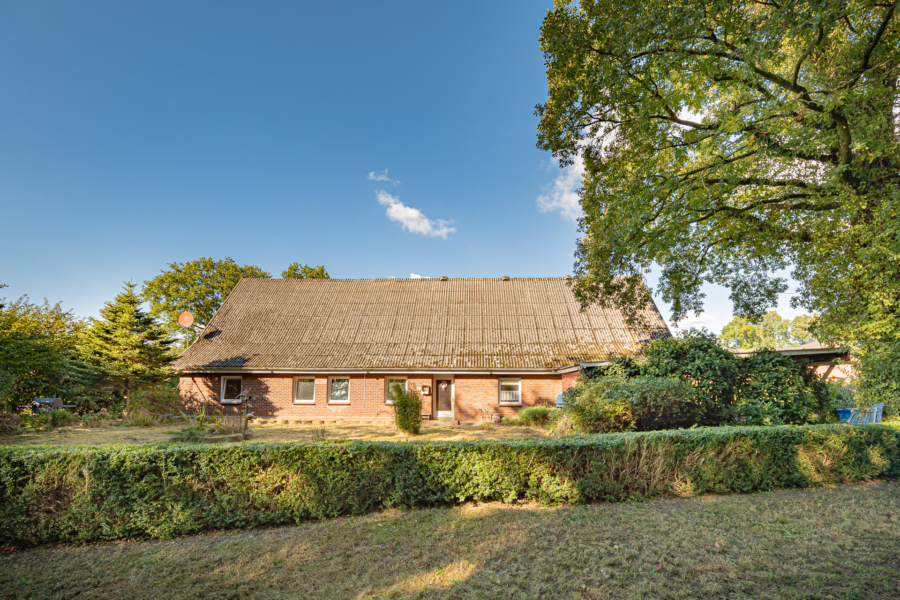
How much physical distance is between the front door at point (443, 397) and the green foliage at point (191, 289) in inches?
914

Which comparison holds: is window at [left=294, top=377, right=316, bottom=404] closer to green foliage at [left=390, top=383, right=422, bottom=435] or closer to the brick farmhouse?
the brick farmhouse

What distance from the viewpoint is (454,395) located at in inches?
705

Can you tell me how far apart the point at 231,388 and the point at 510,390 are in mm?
13068

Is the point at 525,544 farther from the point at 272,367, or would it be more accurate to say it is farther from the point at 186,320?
the point at 186,320

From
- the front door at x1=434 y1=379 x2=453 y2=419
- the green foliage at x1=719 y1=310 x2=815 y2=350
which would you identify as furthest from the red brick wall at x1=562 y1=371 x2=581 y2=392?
the green foliage at x1=719 y1=310 x2=815 y2=350

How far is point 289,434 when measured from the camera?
13.7 meters

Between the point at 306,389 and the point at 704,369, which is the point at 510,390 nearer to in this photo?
the point at 704,369

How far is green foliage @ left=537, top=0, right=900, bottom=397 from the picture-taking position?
7367 mm

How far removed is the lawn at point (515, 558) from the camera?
373cm

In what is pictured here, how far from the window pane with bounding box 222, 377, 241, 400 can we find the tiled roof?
87 centimetres

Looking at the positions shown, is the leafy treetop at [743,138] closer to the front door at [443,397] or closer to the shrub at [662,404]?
the shrub at [662,404]

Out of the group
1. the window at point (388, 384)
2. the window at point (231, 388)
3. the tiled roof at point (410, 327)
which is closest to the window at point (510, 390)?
the tiled roof at point (410, 327)

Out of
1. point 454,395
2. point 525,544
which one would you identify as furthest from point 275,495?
point 454,395

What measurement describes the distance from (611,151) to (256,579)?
11.3 meters
